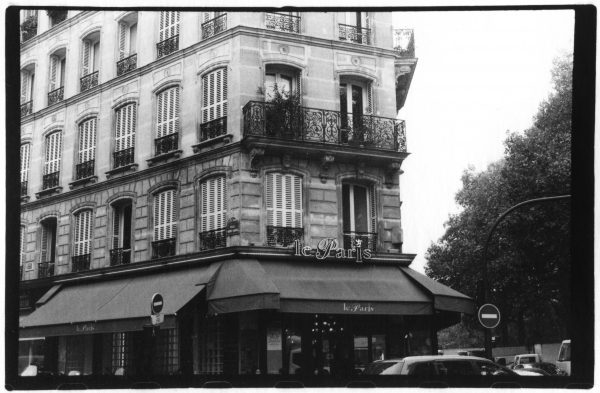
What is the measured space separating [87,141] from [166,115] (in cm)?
193

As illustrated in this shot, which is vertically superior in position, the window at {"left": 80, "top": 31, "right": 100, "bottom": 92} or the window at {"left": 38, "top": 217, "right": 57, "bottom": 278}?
the window at {"left": 80, "top": 31, "right": 100, "bottom": 92}

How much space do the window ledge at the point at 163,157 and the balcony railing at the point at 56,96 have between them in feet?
7.74

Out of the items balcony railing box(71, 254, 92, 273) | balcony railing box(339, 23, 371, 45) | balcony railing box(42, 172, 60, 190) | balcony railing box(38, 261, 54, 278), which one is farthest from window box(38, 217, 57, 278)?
balcony railing box(339, 23, 371, 45)

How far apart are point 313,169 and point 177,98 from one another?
10.5 ft

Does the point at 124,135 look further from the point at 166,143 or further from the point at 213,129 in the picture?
the point at 213,129

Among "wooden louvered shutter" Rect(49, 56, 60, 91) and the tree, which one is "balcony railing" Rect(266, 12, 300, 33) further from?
"wooden louvered shutter" Rect(49, 56, 60, 91)

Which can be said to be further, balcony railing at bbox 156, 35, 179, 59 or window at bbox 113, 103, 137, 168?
window at bbox 113, 103, 137, 168

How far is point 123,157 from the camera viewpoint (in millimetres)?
17172

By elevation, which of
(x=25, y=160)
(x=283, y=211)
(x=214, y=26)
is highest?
(x=214, y=26)

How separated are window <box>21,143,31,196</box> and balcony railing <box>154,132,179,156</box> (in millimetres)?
2637

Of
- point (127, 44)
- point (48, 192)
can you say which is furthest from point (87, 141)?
point (127, 44)

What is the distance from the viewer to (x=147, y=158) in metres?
17.0

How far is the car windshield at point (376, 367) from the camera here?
12857 millimetres

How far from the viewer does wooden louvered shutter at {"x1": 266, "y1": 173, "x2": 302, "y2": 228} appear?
16.3 m
